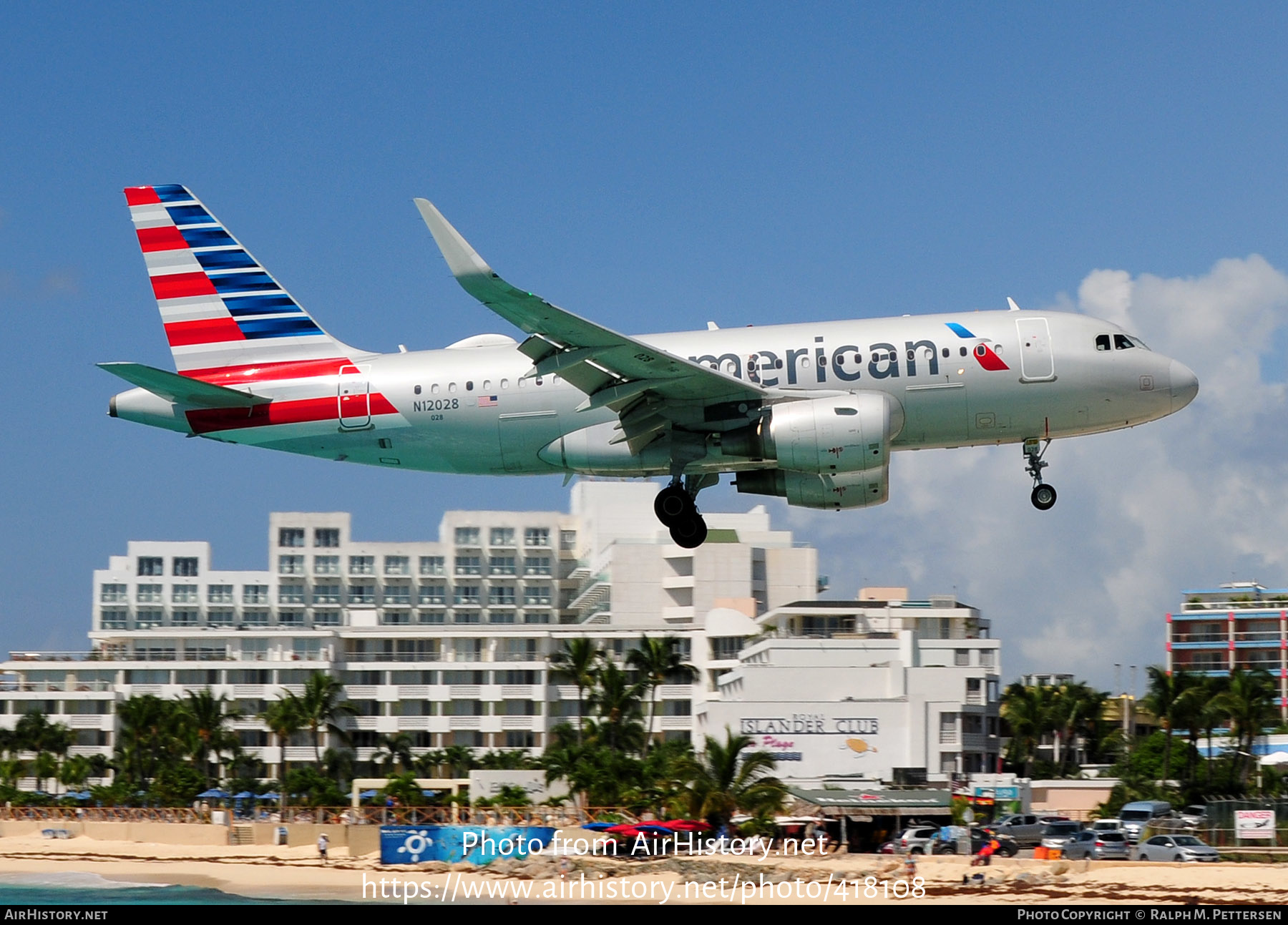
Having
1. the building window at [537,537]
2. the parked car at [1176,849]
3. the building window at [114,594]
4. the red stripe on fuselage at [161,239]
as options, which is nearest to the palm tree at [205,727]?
the red stripe on fuselage at [161,239]

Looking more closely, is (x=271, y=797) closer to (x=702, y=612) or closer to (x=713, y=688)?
(x=713, y=688)

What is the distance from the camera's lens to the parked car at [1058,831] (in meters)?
54.4

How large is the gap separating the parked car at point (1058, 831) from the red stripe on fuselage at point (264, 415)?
107 feet

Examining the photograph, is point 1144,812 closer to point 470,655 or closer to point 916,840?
point 916,840

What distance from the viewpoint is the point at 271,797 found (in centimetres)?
9006

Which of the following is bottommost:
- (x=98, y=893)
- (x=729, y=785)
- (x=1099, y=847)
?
(x=98, y=893)

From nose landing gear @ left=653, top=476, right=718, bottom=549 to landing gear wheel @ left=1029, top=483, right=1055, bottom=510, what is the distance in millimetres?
7154

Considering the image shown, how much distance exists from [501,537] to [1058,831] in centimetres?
11995

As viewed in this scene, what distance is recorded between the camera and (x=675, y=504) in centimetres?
3409

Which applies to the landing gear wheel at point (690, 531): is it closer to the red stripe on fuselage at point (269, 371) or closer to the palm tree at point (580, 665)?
the red stripe on fuselage at point (269, 371)

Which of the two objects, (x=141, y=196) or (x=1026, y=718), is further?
(x=1026, y=718)

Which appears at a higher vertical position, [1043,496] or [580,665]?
[1043,496]

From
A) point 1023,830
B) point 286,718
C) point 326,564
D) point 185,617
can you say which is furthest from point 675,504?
point 185,617

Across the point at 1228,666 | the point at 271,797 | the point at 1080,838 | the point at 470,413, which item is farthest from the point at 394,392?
the point at 1228,666
